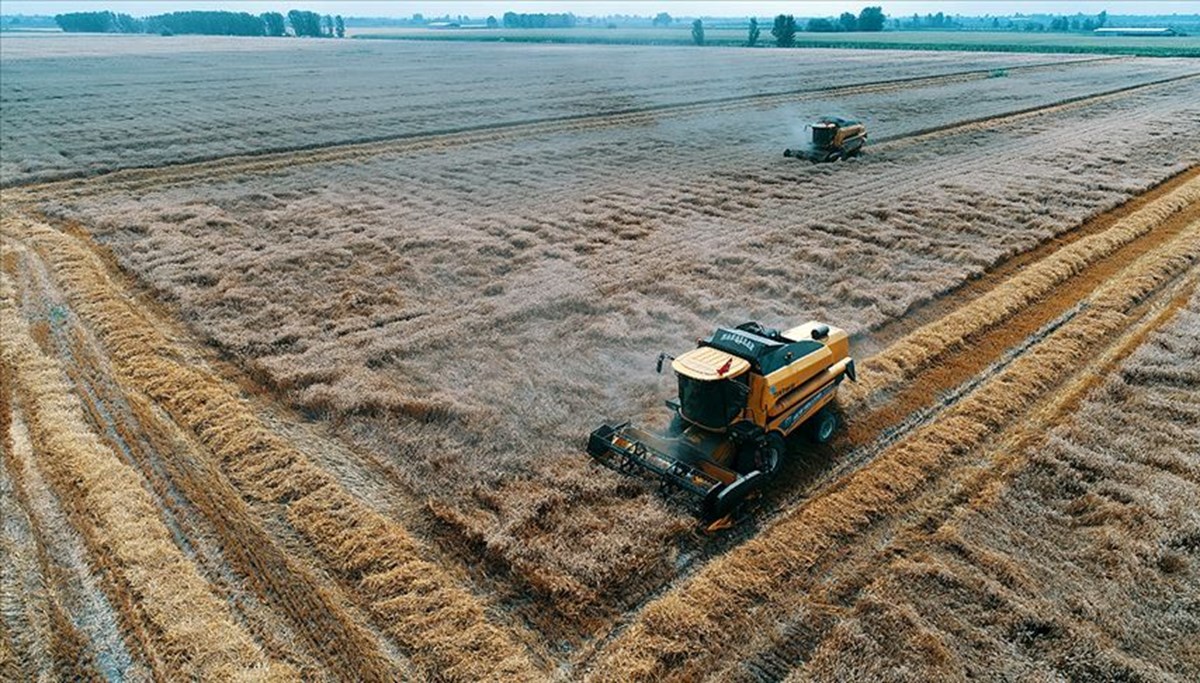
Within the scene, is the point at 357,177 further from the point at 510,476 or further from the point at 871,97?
the point at 871,97

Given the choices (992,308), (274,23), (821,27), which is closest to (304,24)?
(274,23)

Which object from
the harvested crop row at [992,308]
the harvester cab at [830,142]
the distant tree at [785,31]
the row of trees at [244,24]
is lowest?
the harvested crop row at [992,308]

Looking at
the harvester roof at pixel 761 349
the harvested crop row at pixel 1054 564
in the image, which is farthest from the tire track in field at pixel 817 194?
the harvested crop row at pixel 1054 564

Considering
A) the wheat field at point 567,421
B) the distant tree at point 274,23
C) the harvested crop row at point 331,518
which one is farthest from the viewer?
the distant tree at point 274,23

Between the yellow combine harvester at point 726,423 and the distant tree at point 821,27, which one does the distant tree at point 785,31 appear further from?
the yellow combine harvester at point 726,423

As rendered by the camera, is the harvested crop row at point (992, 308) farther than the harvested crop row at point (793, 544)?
Yes

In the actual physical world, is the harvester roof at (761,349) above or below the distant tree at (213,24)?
below

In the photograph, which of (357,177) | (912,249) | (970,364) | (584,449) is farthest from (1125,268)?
(357,177)
